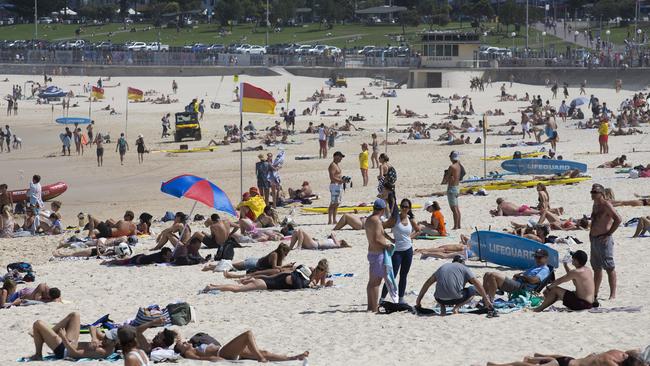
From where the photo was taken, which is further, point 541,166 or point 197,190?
point 541,166

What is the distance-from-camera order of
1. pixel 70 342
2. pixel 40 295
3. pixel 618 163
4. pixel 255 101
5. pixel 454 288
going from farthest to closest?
pixel 618 163
pixel 255 101
pixel 40 295
pixel 454 288
pixel 70 342

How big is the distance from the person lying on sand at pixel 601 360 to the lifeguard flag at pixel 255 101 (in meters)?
14.5

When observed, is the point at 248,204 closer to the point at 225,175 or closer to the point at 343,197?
the point at 343,197

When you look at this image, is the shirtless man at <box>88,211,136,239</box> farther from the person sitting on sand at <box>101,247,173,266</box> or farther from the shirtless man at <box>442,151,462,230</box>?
the shirtless man at <box>442,151,462,230</box>

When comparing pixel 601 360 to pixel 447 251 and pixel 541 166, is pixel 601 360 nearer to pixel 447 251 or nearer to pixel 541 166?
pixel 447 251

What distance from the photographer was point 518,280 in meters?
13.2

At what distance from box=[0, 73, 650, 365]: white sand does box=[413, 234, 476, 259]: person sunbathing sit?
0.24m

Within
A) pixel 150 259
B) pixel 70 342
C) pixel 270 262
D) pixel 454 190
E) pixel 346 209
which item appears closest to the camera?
pixel 70 342

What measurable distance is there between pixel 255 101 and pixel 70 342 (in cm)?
1263

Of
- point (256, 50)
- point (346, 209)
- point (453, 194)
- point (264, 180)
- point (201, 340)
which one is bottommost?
point (201, 340)

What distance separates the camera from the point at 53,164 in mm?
37062

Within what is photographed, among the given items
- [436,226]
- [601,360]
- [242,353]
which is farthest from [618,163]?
[601,360]

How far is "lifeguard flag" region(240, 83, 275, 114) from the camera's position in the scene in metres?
24.0

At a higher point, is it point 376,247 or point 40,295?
point 376,247
